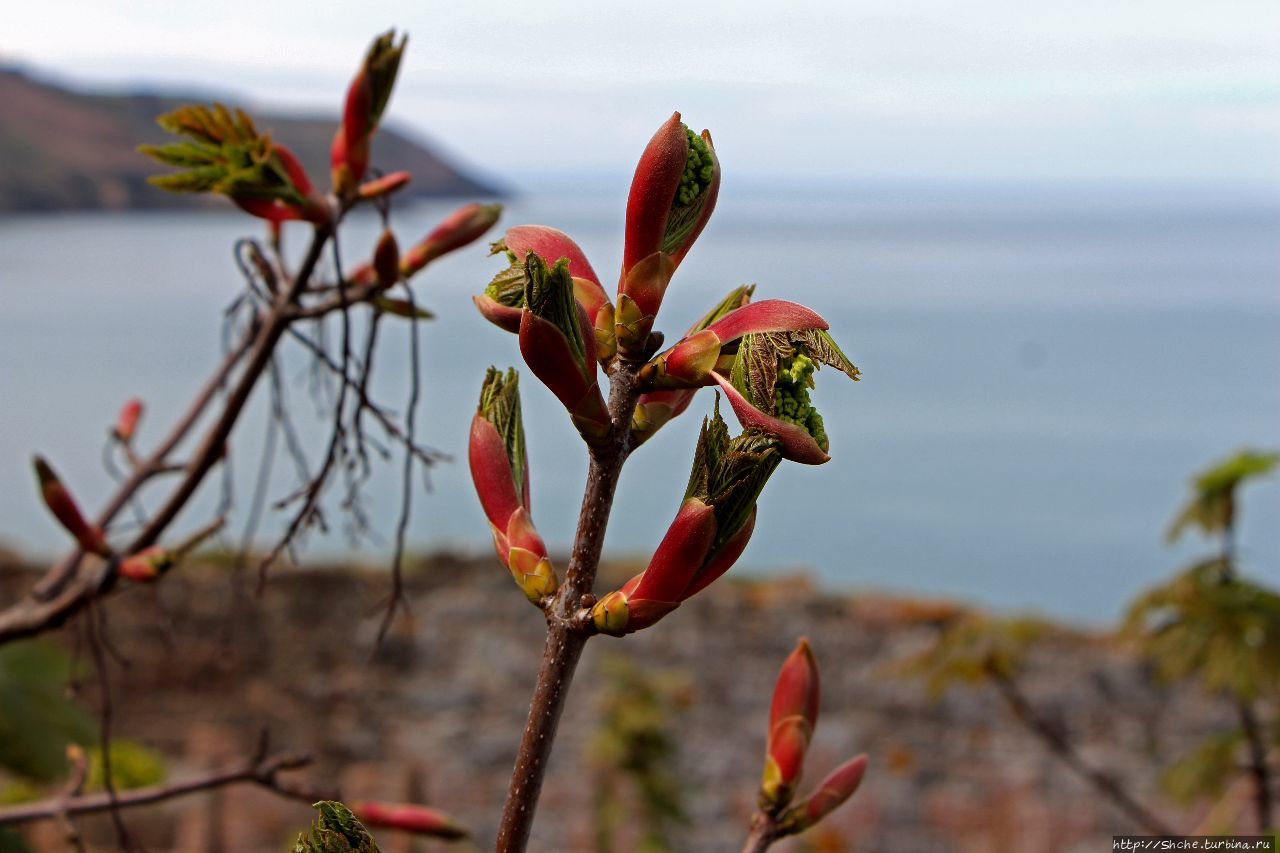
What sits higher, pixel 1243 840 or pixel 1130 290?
pixel 1130 290

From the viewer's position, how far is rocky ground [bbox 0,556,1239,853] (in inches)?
121

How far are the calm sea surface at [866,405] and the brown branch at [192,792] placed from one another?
0.17m

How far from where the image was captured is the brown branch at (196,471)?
29.0 inches

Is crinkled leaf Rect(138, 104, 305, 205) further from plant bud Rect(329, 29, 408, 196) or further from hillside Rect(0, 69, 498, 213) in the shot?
hillside Rect(0, 69, 498, 213)

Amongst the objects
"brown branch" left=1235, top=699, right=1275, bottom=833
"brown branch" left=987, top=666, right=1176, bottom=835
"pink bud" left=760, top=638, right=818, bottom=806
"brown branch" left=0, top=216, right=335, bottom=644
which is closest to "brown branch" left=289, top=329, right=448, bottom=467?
"brown branch" left=0, top=216, right=335, bottom=644

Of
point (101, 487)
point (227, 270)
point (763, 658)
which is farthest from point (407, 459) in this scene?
point (227, 270)

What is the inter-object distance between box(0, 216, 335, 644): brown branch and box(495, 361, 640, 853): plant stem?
342 millimetres

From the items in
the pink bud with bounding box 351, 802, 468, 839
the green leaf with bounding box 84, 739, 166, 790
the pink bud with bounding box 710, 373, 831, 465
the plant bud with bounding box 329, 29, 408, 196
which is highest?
the plant bud with bounding box 329, 29, 408, 196

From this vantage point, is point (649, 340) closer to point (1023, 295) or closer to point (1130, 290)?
point (1023, 295)

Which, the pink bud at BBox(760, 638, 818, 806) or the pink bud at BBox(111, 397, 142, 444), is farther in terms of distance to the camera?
the pink bud at BBox(111, 397, 142, 444)

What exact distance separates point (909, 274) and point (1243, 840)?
20.9m

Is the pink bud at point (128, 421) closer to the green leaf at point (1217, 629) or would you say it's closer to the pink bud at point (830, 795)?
the pink bud at point (830, 795)

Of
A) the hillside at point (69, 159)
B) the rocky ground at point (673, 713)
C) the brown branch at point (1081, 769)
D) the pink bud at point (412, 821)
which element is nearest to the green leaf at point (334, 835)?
the pink bud at point (412, 821)

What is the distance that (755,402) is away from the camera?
1.25 ft
